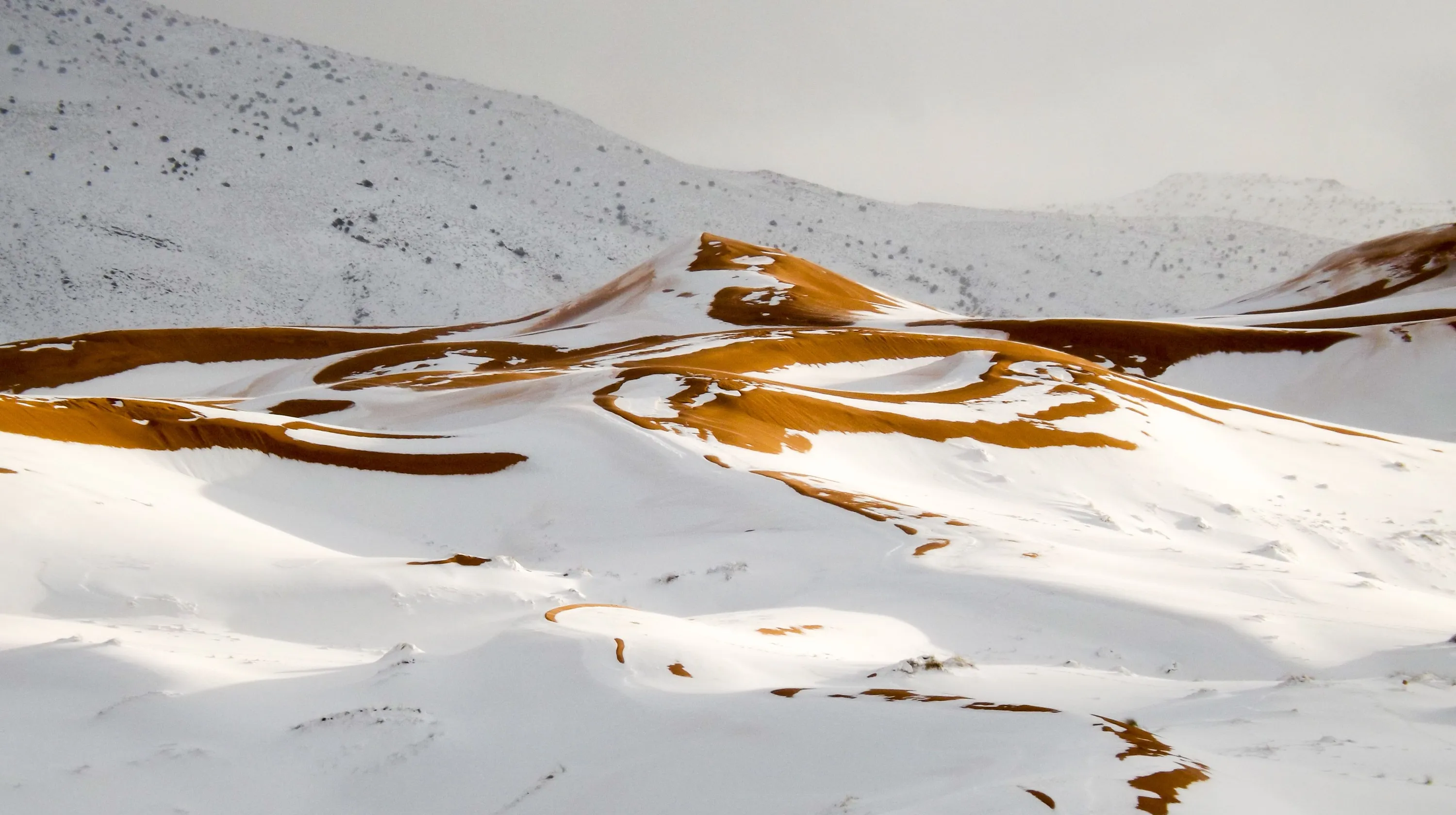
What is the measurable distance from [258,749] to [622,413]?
39.0 feet

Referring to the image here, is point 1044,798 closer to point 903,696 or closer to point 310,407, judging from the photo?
point 903,696

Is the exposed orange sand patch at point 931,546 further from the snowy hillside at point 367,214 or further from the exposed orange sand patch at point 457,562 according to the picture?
the snowy hillside at point 367,214

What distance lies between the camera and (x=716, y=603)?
10.2 meters

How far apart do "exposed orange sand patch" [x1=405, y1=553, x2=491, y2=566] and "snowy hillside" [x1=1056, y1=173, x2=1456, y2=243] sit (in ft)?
362

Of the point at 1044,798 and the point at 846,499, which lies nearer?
the point at 1044,798

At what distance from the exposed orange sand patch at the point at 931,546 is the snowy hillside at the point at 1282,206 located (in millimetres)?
106587

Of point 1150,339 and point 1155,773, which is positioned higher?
point 1150,339

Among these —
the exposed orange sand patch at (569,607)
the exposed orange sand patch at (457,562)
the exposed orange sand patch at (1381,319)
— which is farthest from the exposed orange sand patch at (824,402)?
the exposed orange sand patch at (1381,319)

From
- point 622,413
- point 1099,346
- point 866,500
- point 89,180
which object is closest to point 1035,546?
point 866,500

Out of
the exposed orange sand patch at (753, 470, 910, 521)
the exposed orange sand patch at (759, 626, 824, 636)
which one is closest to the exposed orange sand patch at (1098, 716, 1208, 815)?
the exposed orange sand patch at (759, 626, 824, 636)

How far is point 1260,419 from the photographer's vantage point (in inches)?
943

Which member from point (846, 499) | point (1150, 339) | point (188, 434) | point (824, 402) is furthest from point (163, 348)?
point (1150, 339)

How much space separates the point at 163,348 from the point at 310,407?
20771 millimetres

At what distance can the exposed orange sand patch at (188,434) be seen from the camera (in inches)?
518
